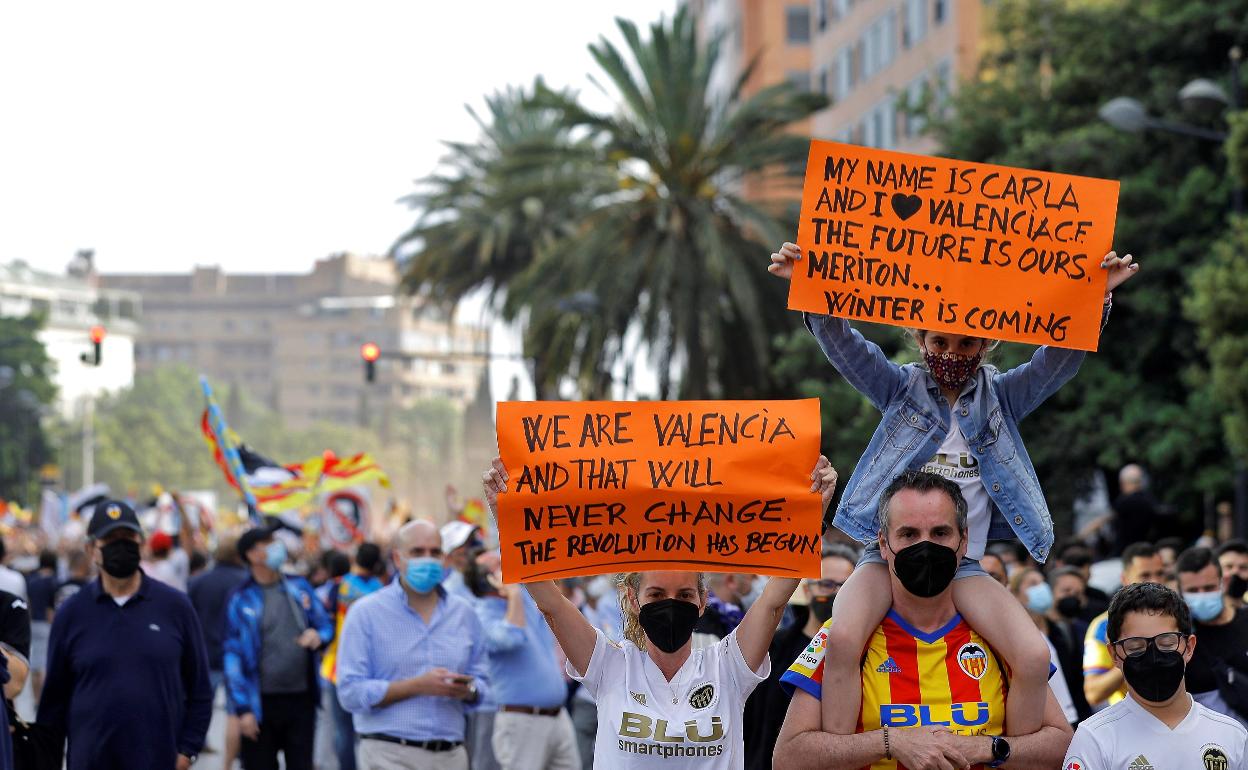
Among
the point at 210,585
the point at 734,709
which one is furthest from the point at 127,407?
the point at 734,709

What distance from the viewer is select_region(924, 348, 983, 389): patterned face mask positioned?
588 cm

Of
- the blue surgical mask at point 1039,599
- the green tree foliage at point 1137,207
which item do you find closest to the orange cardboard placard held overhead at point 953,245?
the blue surgical mask at point 1039,599

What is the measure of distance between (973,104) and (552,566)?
27.8 m

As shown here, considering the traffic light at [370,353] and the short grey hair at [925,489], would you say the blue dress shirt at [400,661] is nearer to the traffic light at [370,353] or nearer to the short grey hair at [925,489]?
the short grey hair at [925,489]

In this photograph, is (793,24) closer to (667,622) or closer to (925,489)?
(667,622)

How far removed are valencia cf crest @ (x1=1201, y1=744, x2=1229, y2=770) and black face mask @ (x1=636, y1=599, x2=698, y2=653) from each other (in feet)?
5.33

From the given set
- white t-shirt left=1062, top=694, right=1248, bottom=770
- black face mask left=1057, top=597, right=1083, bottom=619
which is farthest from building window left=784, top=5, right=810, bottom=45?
white t-shirt left=1062, top=694, right=1248, bottom=770

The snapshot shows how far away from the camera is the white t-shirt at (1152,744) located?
564cm

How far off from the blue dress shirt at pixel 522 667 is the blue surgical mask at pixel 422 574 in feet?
4.85

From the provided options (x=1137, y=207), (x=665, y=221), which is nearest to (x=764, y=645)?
(x=1137, y=207)

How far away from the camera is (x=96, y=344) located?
38469 millimetres

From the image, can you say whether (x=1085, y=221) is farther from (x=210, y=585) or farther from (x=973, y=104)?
(x=973, y=104)

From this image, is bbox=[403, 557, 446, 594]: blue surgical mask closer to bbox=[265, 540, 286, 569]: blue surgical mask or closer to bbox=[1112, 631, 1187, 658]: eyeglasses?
bbox=[265, 540, 286, 569]: blue surgical mask

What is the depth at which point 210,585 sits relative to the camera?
52.3ft
